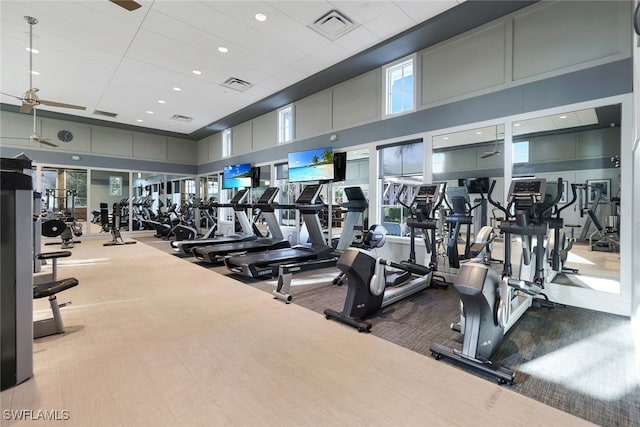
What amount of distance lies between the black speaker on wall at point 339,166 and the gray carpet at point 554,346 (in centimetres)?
316

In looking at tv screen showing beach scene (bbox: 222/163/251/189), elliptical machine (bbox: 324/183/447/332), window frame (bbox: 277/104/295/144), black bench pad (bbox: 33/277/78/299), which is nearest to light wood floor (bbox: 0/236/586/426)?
elliptical machine (bbox: 324/183/447/332)

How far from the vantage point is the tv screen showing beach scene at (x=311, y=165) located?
6746mm

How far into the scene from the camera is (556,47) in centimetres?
386

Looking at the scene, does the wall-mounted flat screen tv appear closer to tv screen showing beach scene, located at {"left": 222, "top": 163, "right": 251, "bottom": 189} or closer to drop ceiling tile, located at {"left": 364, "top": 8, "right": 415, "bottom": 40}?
drop ceiling tile, located at {"left": 364, "top": 8, "right": 415, "bottom": 40}

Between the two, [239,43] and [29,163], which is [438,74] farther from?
[29,163]

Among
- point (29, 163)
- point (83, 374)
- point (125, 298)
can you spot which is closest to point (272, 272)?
point (125, 298)

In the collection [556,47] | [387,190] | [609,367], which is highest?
[556,47]

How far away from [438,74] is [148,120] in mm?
9657

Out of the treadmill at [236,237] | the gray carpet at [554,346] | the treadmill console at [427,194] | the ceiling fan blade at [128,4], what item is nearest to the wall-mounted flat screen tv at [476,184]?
the treadmill console at [427,194]

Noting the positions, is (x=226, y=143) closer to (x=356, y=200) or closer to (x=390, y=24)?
(x=356, y=200)

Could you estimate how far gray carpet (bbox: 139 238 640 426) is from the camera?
1877 mm

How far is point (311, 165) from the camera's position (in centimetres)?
714

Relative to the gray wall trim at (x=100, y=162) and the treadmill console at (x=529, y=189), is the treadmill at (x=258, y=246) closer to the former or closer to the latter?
the treadmill console at (x=529, y=189)

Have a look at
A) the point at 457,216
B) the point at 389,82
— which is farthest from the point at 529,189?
the point at 389,82
